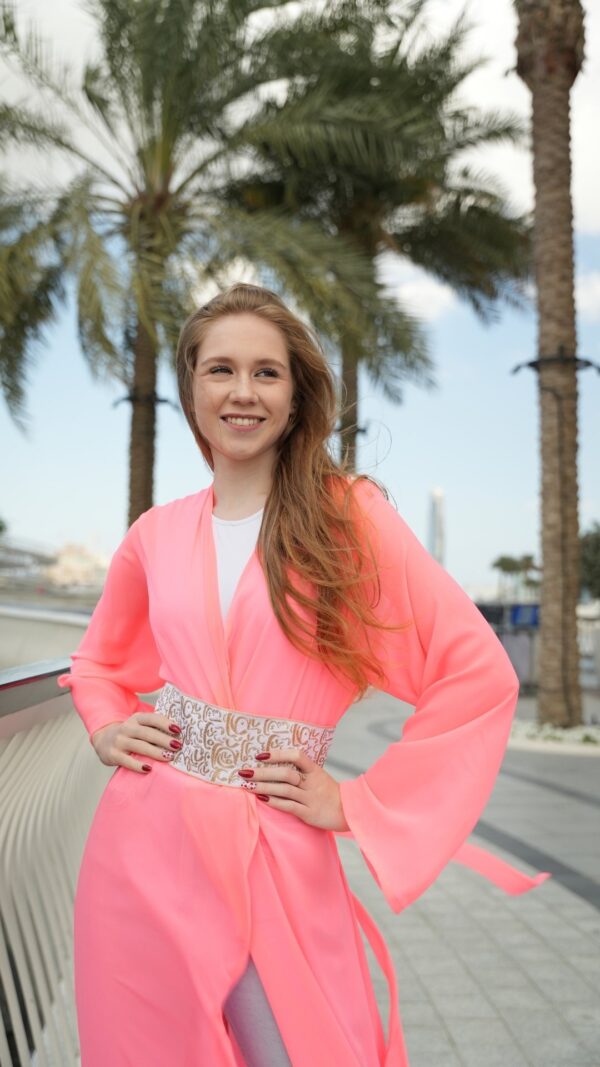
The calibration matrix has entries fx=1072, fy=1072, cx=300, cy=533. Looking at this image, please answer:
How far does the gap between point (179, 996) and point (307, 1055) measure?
207 mm

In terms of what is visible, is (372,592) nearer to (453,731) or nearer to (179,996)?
(453,731)

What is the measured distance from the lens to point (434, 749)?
5.44 ft

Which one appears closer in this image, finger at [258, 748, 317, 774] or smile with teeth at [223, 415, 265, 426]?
finger at [258, 748, 317, 774]

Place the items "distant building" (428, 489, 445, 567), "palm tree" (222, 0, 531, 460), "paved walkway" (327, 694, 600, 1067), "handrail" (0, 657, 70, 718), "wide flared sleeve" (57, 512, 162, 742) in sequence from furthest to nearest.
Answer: "distant building" (428, 489, 445, 567) < "palm tree" (222, 0, 531, 460) < "paved walkway" (327, 694, 600, 1067) < "handrail" (0, 657, 70, 718) < "wide flared sleeve" (57, 512, 162, 742)

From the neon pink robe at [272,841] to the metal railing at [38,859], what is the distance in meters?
0.62

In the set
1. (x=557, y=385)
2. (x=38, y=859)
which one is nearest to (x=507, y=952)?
(x=38, y=859)

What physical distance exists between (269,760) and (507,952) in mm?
3017

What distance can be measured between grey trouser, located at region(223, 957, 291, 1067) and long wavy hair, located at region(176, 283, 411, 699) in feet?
1.60

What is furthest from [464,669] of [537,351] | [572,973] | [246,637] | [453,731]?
[537,351]

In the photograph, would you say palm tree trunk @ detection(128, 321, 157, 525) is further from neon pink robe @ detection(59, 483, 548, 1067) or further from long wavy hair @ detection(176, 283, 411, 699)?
neon pink robe @ detection(59, 483, 548, 1067)

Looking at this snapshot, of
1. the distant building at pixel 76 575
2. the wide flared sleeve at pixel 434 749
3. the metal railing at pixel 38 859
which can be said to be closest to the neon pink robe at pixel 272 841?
the wide flared sleeve at pixel 434 749

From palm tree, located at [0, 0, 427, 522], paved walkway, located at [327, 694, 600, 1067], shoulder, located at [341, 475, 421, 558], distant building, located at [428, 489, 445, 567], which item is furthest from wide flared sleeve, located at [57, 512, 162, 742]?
distant building, located at [428, 489, 445, 567]

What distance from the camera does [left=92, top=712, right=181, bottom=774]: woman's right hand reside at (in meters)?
1.76

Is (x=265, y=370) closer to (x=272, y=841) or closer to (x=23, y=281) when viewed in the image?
(x=272, y=841)
